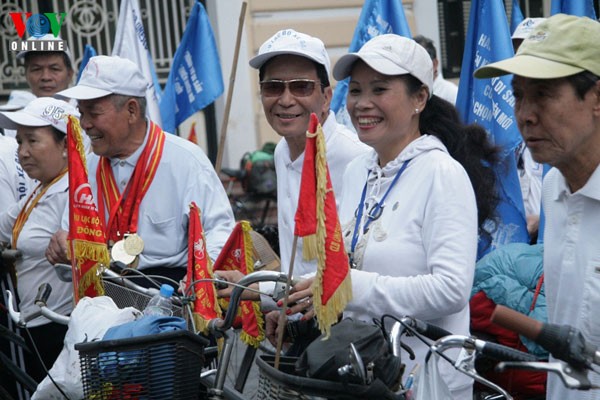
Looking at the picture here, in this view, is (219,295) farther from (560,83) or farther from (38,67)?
(38,67)

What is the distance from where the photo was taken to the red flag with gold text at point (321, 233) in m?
3.23

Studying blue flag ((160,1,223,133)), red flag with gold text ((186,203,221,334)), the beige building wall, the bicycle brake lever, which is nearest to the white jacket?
red flag with gold text ((186,203,221,334))

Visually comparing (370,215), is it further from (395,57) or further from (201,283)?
(201,283)

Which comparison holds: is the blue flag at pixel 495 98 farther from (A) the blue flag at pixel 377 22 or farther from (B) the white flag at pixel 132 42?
(B) the white flag at pixel 132 42

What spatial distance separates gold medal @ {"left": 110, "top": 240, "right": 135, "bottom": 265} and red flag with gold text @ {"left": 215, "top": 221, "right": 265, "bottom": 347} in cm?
76

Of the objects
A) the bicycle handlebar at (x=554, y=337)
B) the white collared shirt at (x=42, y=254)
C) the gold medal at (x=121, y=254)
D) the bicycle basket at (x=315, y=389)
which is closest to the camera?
the bicycle handlebar at (x=554, y=337)

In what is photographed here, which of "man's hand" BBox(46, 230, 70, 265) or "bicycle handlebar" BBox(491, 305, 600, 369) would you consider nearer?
"bicycle handlebar" BBox(491, 305, 600, 369)

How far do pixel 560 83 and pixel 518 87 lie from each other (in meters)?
0.15

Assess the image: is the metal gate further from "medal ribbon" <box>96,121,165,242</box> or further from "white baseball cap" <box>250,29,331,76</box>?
"white baseball cap" <box>250,29,331,76</box>

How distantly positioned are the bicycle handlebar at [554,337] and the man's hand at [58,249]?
321 cm

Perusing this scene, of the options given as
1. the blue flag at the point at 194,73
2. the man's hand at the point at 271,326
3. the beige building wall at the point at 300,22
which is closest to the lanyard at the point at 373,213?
the man's hand at the point at 271,326

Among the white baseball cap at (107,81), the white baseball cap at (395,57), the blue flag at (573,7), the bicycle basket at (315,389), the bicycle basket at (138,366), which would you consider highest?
the white baseball cap at (395,57)

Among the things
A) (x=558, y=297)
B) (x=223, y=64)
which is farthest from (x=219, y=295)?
(x=223, y=64)

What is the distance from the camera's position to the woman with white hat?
5863 millimetres
